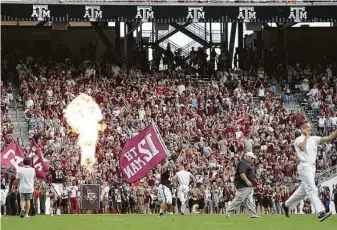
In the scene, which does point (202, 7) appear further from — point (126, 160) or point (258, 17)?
point (126, 160)

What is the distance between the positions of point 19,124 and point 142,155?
41.1 feet

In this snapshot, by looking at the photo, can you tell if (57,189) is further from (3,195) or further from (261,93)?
(261,93)

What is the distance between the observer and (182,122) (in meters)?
42.1

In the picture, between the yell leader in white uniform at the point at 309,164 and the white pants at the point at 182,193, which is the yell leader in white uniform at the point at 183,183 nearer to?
the white pants at the point at 182,193

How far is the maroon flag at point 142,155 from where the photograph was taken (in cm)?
3086

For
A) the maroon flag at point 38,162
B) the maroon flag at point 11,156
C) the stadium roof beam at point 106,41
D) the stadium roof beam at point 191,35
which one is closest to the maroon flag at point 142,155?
the maroon flag at point 38,162

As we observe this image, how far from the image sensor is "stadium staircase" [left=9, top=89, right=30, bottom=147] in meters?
41.1

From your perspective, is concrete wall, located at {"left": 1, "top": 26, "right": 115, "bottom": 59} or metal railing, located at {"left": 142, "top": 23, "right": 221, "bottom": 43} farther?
metal railing, located at {"left": 142, "top": 23, "right": 221, "bottom": 43}

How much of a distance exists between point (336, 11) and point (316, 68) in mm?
3057

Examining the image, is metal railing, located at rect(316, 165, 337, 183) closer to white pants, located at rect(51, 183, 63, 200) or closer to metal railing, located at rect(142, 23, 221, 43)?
white pants, located at rect(51, 183, 63, 200)

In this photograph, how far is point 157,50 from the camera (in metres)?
53.6

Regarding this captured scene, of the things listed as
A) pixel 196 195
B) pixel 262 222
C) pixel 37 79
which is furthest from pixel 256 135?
pixel 262 222

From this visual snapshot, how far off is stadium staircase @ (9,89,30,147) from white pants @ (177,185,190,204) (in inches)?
346

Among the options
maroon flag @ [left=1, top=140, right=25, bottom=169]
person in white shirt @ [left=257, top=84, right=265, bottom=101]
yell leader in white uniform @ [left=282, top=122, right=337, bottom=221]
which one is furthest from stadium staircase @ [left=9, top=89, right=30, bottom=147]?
yell leader in white uniform @ [left=282, top=122, right=337, bottom=221]
